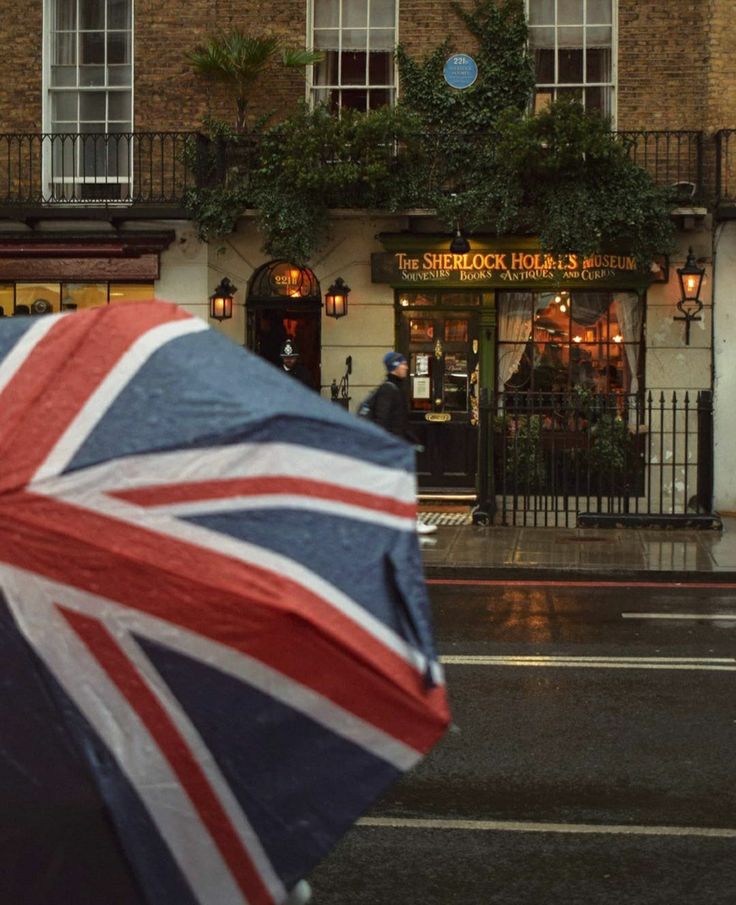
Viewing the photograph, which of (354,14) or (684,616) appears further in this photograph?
(354,14)

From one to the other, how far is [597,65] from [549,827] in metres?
15.4

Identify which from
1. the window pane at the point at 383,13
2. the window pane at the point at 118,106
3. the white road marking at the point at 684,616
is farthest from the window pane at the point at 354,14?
the white road marking at the point at 684,616

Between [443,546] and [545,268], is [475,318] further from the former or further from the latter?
[443,546]

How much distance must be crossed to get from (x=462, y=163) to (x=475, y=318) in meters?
2.09

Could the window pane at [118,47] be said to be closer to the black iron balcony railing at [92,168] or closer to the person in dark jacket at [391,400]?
the black iron balcony railing at [92,168]

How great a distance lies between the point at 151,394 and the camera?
222 cm

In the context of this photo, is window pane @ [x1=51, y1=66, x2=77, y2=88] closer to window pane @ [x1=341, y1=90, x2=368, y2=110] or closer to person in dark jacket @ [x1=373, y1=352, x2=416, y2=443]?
window pane @ [x1=341, y1=90, x2=368, y2=110]

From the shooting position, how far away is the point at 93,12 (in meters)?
19.7

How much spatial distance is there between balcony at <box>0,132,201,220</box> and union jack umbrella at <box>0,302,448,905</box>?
55.7 feet

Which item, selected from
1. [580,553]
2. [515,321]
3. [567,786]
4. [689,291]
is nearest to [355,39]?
[515,321]

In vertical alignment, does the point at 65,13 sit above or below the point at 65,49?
above

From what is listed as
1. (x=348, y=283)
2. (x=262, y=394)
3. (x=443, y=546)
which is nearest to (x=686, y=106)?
(x=348, y=283)

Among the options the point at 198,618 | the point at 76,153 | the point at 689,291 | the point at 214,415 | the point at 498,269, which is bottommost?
the point at 198,618

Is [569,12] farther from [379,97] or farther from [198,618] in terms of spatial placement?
[198,618]
